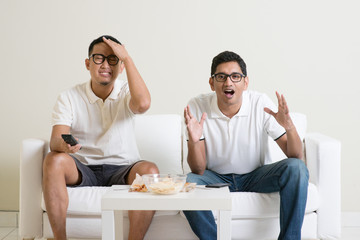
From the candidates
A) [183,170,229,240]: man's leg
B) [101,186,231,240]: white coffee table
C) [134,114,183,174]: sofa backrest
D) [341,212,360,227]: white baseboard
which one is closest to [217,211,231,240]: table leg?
[101,186,231,240]: white coffee table

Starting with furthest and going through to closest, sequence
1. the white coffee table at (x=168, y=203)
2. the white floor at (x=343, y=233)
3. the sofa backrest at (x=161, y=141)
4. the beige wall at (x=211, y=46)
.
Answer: the beige wall at (x=211, y=46)
the white floor at (x=343, y=233)
the sofa backrest at (x=161, y=141)
the white coffee table at (x=168, y=203)

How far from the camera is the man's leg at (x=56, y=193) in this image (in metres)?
2.44

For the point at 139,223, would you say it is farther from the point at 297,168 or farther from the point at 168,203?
the point at 297,168

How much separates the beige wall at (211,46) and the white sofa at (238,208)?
0.83 metres

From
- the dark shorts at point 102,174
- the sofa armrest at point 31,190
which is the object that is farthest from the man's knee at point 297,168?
the sofa armrest at point 31,190

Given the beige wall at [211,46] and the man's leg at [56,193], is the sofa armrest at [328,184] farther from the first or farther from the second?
the man's leg at [56,193]

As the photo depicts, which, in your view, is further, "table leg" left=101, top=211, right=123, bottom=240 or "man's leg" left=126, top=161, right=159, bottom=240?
"man's leg" left=126, top=161, right=159, bottom=240

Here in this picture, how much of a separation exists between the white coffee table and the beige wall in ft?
5.23

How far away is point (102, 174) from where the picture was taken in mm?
2723

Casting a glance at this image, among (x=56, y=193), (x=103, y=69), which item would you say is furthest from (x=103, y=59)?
(x=56, y=193)

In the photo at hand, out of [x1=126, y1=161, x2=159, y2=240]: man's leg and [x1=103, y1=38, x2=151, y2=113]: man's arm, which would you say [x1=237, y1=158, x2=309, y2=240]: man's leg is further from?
[x1=103, y1=38, x2=151, y2=113]: man's arm

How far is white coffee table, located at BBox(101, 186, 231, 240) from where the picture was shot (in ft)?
6.55

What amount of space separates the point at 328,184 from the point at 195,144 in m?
→ 0.71

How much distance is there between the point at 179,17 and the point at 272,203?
1.61 metres
